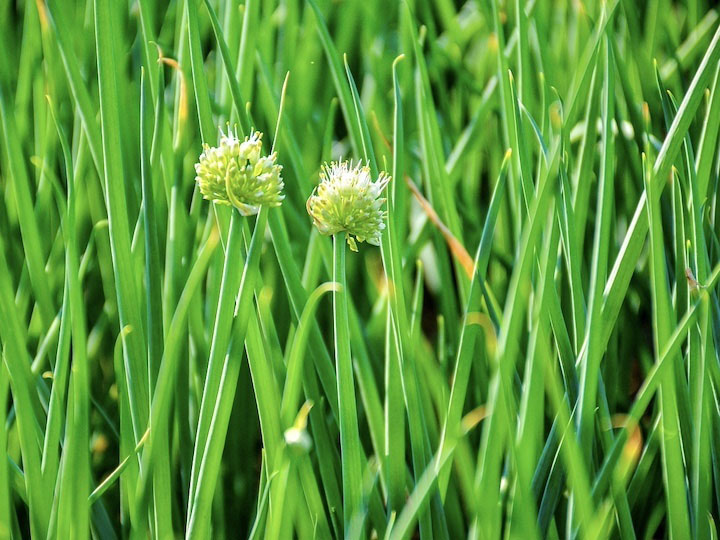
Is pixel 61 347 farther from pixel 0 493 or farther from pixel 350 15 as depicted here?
pixel 350 15

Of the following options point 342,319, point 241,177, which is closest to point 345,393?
point 342,319

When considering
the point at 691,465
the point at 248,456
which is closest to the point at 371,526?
the point at 248,456

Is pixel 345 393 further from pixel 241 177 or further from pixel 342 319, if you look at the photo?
pixel 241 177

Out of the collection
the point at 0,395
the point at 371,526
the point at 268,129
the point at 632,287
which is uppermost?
the point at 268,129

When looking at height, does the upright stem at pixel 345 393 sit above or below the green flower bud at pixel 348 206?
below

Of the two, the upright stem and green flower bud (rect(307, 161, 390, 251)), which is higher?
green flower bud (rect(307, 161, 390, 251))
